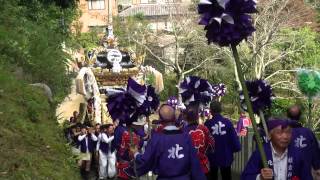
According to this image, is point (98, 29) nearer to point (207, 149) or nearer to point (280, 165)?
point (207, 149)

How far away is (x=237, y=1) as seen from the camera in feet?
16.9

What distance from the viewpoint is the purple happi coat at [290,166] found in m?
5.34

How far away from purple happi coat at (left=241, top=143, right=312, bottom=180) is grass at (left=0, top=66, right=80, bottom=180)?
8.55ft

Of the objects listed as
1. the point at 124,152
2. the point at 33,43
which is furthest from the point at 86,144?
the point at 124,152

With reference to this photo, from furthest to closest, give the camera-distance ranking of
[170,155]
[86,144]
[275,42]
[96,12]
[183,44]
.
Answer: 1. [96,12]
2. [183,44]
3. [275,42]
4. [86,144]
5. [170,155]

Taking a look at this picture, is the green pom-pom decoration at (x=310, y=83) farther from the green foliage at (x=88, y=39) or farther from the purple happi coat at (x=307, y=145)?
the green foliage at (x=88, y=39)

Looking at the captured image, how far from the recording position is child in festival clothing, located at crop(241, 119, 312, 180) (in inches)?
207

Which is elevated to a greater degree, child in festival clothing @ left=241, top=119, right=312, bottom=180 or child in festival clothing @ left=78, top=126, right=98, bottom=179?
child in festival clothing @ left=241, top=119, right=312, bottom=180

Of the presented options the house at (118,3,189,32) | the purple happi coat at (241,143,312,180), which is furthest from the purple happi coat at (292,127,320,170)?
the house at (118,3,189,32)

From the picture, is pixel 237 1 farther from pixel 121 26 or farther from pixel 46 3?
pixel 121 26

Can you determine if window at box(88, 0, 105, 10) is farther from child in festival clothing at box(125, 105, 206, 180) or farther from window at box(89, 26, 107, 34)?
child in festival clothing at box(125, 105, 206, 180)

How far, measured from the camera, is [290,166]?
5.42m

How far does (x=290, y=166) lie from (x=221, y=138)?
135 inches

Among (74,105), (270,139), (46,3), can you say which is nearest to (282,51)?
(74,105)
